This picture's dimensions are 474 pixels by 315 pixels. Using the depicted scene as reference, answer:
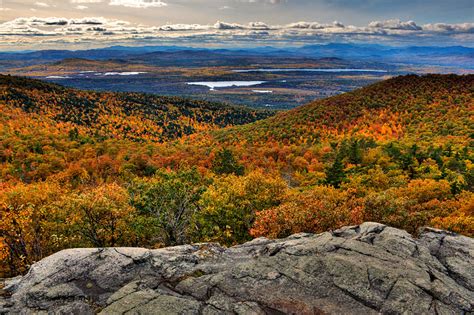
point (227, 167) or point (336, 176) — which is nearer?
point (336, 176)

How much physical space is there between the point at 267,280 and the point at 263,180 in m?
22.3

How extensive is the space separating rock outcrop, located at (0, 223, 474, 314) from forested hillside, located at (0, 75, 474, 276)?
8.77 m

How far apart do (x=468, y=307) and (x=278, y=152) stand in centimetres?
8212

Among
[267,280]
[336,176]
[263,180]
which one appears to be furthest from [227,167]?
[267,280]

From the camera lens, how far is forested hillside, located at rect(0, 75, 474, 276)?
3162cm

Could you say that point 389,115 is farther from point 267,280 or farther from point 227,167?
point 267,280

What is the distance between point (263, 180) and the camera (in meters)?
40.2

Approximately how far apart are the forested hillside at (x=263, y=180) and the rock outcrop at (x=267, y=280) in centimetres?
877

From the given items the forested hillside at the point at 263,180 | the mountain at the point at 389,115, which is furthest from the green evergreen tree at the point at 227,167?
the mountain at the point at 389,115

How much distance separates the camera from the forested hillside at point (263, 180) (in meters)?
31.6

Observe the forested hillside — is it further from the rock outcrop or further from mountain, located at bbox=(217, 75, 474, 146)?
the rock outcrop

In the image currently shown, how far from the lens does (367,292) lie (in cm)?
1703

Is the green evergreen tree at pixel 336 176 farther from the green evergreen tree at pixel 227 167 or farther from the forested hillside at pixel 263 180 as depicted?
the green evergreen tree at pixel 227 167

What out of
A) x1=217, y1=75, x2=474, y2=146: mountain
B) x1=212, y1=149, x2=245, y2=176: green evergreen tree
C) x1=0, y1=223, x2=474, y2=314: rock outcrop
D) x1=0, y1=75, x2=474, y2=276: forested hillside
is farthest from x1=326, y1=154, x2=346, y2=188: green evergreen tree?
x1=217, y1=75, x2=474, y2=146: mountain
